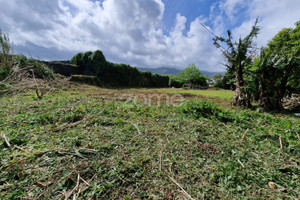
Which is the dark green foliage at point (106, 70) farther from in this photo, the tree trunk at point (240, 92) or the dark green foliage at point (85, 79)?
the tree trunk at point (240, 92)

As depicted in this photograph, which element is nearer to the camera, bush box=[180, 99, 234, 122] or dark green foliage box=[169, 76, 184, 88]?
bush box=[180, 99, 234, 122]

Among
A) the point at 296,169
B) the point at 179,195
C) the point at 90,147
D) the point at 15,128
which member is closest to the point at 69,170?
the point at 90,147

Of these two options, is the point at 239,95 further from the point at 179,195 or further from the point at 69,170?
the point at 69,170

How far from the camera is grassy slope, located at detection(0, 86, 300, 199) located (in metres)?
1.17

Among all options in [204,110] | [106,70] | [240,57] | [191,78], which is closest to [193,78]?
[191,78]

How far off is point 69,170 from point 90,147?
40 centimetres

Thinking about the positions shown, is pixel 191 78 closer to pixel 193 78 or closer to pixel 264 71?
pixel 193 78

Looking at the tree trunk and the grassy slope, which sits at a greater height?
the tree trunk

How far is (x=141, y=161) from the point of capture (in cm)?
156

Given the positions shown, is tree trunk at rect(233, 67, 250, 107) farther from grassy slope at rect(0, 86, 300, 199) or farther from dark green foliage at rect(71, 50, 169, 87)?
dark green foliage at rect(71, 50, 169, 87)

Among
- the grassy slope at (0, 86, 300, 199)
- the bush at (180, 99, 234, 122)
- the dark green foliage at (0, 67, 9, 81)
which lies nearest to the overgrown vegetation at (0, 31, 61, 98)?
the dark green foliage at (0, 67, 9, 81)

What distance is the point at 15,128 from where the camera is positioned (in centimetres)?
217

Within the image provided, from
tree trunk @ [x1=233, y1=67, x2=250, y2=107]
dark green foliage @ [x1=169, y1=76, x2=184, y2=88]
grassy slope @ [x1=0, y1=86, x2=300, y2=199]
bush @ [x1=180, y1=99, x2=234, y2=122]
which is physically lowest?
grassy slope @ [x1=0, y1=86, x2=300, y2=199]

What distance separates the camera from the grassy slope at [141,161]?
117 cm
